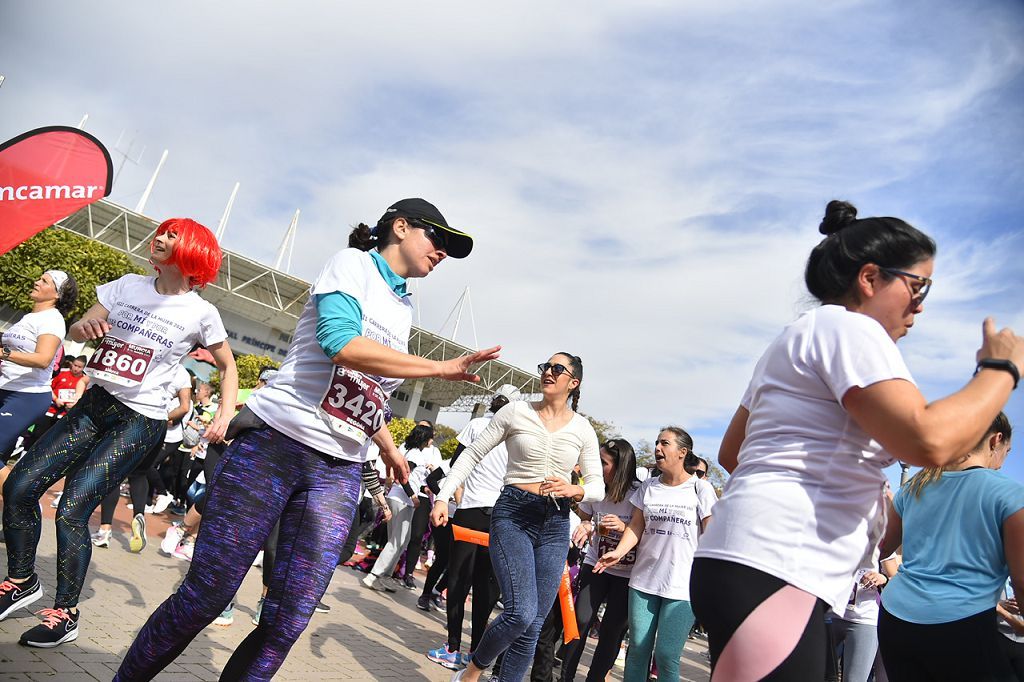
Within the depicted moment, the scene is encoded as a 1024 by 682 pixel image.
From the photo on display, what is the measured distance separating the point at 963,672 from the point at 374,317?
96.6 inches

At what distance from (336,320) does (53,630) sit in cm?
241

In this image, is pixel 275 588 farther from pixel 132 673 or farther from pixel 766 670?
pixel 766 670

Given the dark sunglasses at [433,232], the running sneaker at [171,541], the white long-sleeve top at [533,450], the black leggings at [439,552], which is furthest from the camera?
the black leggings at [439,552]

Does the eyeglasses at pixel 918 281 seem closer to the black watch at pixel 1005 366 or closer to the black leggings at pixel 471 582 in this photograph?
the black watch at pixel 1005 366

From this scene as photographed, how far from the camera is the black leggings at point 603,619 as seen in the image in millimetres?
5496

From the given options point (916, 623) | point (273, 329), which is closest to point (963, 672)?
point (916, 623)

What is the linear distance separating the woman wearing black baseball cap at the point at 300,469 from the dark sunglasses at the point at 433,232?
270mm

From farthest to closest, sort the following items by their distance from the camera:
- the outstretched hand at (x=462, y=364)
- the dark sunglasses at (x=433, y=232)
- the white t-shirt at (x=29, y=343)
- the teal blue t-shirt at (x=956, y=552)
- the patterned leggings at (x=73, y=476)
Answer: the white t-shirt at (x=29, y=343)
the patterned leggings at (x=73, y=476)
the dark sunglasses at (x=433, y=232)
the teal blue t-shirt at (x=956, y=552)
the outstretched hand at (x=462, y=364)

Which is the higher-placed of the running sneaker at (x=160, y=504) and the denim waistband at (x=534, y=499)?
the denim waistband at (x=534, y=499)

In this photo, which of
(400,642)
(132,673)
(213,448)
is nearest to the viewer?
(132,673)

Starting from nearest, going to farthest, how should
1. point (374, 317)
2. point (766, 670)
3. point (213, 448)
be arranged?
point (766, 670)
point (374, 317)
point (213, 448)

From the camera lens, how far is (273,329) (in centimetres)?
7000

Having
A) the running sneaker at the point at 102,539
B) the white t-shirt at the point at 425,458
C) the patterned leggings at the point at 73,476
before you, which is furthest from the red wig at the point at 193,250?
the white t-shirt at the point at 425,458

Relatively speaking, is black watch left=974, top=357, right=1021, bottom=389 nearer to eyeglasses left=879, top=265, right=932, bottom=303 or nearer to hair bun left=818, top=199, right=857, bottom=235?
eyeglasses left=879, top=265, right=932, bottom=303
